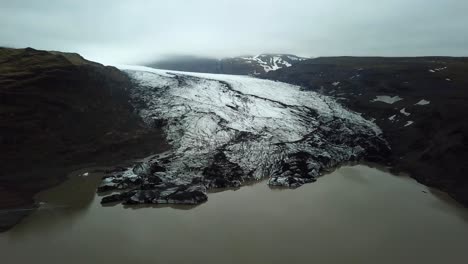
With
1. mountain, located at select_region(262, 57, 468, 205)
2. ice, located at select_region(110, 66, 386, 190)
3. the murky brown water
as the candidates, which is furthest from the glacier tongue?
mountain, located at select_region(262, 57, 468, 205)

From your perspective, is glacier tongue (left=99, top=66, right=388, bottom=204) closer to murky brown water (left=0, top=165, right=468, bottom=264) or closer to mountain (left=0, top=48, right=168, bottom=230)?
murky brown water (left=0, top=165, right=468, bottom=264)

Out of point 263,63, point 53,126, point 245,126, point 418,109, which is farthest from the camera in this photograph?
point 263,63

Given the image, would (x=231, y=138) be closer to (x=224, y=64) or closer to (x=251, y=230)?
(x=251, y=230)

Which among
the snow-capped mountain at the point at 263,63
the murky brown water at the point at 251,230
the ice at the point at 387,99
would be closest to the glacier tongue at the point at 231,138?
the murky brown water at the point at 251,230

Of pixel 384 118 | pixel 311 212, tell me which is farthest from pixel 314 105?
pixel 311 212

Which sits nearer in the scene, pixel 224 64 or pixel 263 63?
pixel 263 63

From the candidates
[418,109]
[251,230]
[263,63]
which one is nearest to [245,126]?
[251,230]
